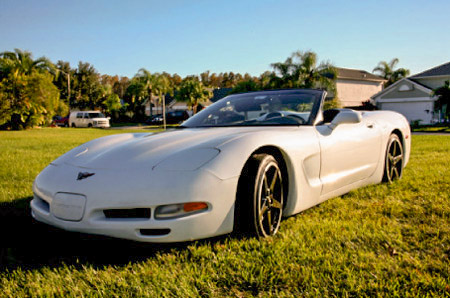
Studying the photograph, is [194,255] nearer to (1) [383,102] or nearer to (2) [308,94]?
(2) [308,94]

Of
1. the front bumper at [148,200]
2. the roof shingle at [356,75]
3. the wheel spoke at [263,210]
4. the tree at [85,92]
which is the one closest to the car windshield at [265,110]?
the wheel spoke at [263,210]

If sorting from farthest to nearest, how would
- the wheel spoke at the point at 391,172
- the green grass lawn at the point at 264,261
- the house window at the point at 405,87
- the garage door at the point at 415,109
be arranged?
the house window at the point at 405,87 < the garage door at the point at 415,109 < the wheel spoke at the point at 391,172 < the green grass lawn at the point at 264,261

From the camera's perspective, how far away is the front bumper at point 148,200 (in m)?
2.44

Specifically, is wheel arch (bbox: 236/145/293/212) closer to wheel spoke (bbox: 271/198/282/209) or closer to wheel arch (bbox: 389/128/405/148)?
wheel spoke (bbox: 271/198/282/209)

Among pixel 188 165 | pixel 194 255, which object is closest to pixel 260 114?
pixel 188 165

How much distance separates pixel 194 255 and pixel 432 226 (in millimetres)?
1936

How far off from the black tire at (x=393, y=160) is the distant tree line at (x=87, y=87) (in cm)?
634

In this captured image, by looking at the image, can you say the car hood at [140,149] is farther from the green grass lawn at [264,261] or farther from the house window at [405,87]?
the house window at [405,87]

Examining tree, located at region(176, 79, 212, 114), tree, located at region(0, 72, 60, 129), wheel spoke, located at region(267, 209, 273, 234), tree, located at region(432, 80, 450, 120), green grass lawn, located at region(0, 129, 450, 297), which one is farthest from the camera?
tree, located at region(176, 79, 212, 114)

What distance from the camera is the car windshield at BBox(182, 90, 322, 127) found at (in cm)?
374

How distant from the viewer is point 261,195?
2.86 meters

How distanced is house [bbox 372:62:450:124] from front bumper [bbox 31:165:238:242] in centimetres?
3866

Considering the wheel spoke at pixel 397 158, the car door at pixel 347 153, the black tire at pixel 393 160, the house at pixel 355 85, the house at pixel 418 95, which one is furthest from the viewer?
the house at pixel 355 85

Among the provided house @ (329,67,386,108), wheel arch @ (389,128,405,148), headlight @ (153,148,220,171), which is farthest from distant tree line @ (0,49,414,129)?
house @ (329,67,386,108)
